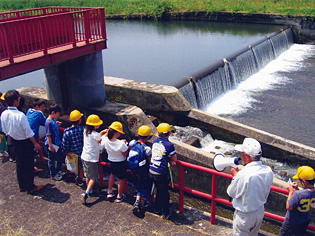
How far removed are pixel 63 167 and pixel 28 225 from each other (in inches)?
65.8

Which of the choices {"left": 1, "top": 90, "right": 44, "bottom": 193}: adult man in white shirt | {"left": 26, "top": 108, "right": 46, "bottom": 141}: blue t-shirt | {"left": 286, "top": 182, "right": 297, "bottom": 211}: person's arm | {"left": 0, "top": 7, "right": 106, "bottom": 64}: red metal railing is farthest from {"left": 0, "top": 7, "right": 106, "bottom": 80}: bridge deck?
{"left": 286, "top": 182, "right": 297, "bottom": 211}: person's arm

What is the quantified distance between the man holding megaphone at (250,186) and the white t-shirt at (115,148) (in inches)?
73.4

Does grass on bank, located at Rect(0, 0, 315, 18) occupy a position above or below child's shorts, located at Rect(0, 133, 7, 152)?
above

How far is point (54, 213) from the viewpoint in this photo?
203 inches

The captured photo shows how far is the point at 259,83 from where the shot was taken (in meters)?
17.5

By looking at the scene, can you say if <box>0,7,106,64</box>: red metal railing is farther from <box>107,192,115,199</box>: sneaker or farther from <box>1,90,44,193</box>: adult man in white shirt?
<box>107,192,115,199</box>: sneaker

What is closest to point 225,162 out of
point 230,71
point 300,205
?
point 300,205

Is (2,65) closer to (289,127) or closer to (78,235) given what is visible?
(78,235)

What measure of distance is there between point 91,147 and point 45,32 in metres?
3.17

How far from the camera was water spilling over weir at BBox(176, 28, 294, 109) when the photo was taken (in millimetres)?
13289

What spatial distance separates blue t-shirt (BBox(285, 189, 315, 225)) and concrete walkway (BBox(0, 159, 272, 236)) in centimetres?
107

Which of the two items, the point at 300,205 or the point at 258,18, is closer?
the point at 300,205

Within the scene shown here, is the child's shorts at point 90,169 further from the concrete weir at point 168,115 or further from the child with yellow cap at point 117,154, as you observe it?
the concrete weir at point 168,115

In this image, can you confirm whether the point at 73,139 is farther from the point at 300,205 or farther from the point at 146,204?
the point at 300,205
